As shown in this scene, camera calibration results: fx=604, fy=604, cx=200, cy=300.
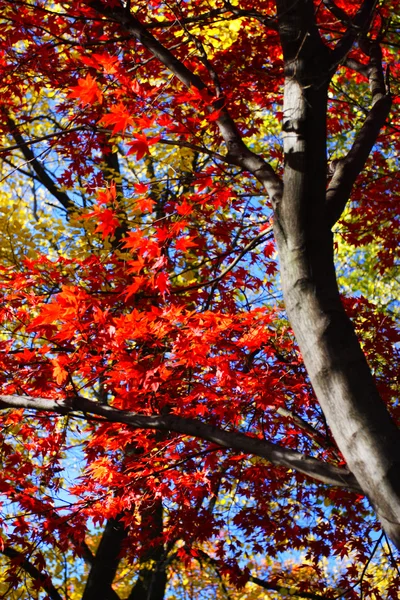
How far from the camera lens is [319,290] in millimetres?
3168

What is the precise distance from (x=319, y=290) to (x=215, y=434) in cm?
100

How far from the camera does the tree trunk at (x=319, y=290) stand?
110 inches

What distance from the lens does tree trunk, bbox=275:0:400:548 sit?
2.79 metres

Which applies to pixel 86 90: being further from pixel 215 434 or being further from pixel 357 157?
pixel 215 434

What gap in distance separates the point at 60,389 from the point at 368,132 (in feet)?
9.75

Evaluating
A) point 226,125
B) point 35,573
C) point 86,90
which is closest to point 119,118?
point 86,90

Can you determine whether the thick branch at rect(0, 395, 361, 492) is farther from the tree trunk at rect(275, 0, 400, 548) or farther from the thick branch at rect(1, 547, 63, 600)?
the thick branch at rect(1, 547, 63, 600)

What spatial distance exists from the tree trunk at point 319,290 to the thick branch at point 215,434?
19cm

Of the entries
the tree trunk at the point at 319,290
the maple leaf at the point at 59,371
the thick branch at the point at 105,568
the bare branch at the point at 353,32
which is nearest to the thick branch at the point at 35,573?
the thick branch at the point at 105,568

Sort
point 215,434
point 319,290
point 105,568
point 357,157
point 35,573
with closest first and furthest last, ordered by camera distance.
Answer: point 319,290 < point 215,434 < point 357,157 < point 35,573 < point 105,568

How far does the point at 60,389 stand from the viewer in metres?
4.79

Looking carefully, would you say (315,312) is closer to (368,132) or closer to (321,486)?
(368,132)

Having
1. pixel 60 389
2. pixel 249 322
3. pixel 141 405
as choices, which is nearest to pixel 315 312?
pixel 249 322

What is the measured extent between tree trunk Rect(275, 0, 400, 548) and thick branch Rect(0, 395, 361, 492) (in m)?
0.19
